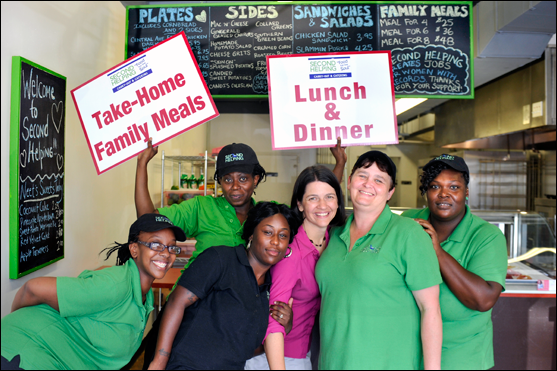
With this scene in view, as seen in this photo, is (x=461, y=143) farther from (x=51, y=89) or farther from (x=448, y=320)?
(x=51, y=89)

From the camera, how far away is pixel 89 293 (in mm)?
1480

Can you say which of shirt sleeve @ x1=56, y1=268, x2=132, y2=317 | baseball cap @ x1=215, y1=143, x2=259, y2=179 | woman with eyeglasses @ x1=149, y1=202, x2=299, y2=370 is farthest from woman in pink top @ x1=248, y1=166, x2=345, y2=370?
shirt sleeve @ x1=56, y1=268, x2=132, y2=317

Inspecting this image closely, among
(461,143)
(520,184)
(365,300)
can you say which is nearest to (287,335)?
(365,300)

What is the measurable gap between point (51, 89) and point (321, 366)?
7.35 feet

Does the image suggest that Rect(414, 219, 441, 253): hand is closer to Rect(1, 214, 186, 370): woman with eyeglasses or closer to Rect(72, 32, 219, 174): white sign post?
Rect(1, 214, 186, 370): woman with eyeglasses

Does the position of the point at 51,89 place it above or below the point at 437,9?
below

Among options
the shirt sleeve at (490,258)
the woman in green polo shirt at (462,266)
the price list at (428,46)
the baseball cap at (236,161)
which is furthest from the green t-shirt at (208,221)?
the price list at (428,46)

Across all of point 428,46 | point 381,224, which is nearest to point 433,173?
point 381,224

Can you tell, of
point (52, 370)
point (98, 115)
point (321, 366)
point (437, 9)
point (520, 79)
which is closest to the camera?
point (52, 370)

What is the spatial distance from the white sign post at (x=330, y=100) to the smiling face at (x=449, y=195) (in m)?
0.62

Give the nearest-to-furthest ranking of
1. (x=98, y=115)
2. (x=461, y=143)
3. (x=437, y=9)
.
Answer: (x=98, y=115), (x=437, y=9), (x=461, y=143)

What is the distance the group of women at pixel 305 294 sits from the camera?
1.49 m

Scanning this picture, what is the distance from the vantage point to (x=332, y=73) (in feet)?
7.84

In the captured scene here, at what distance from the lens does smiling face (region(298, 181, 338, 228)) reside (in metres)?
1.83
